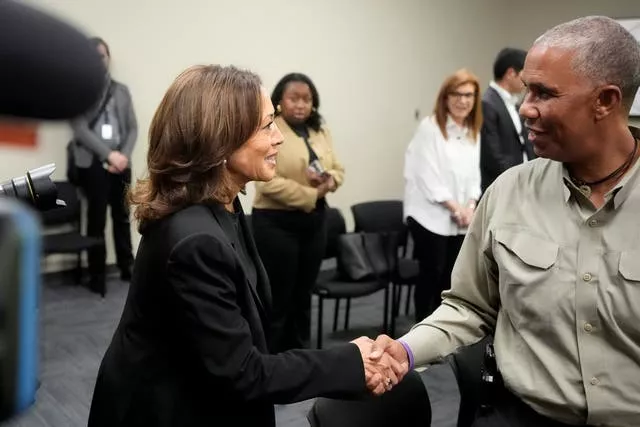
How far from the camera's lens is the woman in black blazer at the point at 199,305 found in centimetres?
136

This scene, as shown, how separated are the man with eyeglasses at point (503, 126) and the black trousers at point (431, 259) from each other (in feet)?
1.40

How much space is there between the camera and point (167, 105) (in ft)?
4.85

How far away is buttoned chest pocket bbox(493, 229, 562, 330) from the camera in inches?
60.4

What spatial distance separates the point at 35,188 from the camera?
1.88m

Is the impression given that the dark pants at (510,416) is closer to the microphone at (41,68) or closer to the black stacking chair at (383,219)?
the microphone at (41,68)

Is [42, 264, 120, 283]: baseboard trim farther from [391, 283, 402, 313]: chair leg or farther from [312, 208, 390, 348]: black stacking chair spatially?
[391, 283, 402, 313]: chair leg

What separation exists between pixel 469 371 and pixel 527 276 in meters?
0.40

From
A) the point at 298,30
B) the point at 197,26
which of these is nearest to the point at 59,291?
the point at 197,26

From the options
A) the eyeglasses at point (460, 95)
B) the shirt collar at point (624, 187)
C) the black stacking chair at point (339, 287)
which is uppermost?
the eyeglasses at point (460, 95)

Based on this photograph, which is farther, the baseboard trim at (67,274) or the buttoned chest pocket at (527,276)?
the baseboard trim at (67,274)

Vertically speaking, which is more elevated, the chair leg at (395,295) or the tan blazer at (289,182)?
the tan blazer at (289,182)

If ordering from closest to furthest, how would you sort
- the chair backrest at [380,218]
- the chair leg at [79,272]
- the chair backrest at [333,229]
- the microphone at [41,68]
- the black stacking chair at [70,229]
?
the microphone at [41,68], the chair backrest at [333,229], the black stacking chair at [70,229], the chair backrest at [380,218], the chair leg at [79,272]

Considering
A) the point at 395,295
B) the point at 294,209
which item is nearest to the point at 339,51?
the point at 395,295

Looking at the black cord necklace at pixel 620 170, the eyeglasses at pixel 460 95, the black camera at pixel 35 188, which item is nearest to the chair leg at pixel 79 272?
the eyeglasses at pixel 460 95
